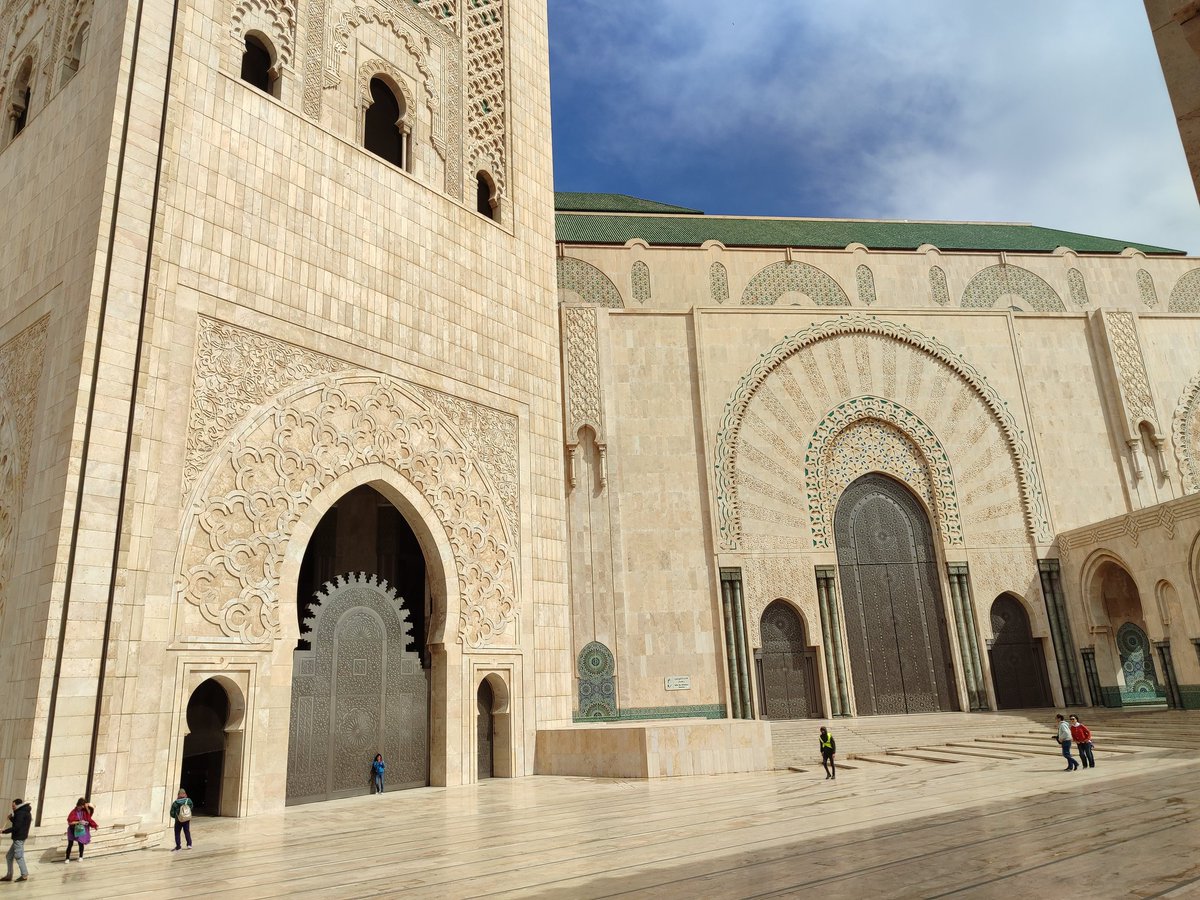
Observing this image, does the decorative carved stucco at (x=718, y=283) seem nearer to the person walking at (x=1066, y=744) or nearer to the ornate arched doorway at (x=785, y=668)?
the ornate arched doorway at (x=785, y=668)

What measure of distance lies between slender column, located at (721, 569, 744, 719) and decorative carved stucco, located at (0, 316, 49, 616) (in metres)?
7.52

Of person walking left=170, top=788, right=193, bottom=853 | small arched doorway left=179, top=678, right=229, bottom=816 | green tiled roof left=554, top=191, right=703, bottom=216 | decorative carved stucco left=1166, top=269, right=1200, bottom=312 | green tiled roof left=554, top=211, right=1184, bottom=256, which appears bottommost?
person walking left=170, top=788, right=193, bottom=853

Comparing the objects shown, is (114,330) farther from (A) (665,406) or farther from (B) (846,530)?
(B) (846,530)

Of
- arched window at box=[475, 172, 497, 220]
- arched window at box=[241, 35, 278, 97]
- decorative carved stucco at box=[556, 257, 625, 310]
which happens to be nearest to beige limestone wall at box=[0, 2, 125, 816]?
arched window at box=[241, 35, 278, 97]

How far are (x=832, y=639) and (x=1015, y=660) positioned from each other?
107 inches

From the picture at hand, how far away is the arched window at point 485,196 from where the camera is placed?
9172mm

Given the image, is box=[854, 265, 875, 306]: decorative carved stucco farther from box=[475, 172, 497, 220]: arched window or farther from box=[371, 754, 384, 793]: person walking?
box=[371, 754, 384, 793]: person walking

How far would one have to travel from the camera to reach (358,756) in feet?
22.2

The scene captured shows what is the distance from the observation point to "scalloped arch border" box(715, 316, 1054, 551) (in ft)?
36.0

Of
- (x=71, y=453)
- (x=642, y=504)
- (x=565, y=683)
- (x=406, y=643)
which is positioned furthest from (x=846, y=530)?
(x=71, y=453)

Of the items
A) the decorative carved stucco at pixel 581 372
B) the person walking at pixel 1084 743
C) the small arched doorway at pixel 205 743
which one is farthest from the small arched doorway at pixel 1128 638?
the small arched doorway at pixel 205 743

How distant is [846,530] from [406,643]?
6652mm

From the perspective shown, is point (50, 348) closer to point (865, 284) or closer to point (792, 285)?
point (792, 285)

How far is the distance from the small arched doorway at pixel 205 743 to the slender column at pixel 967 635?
908 centimetres
